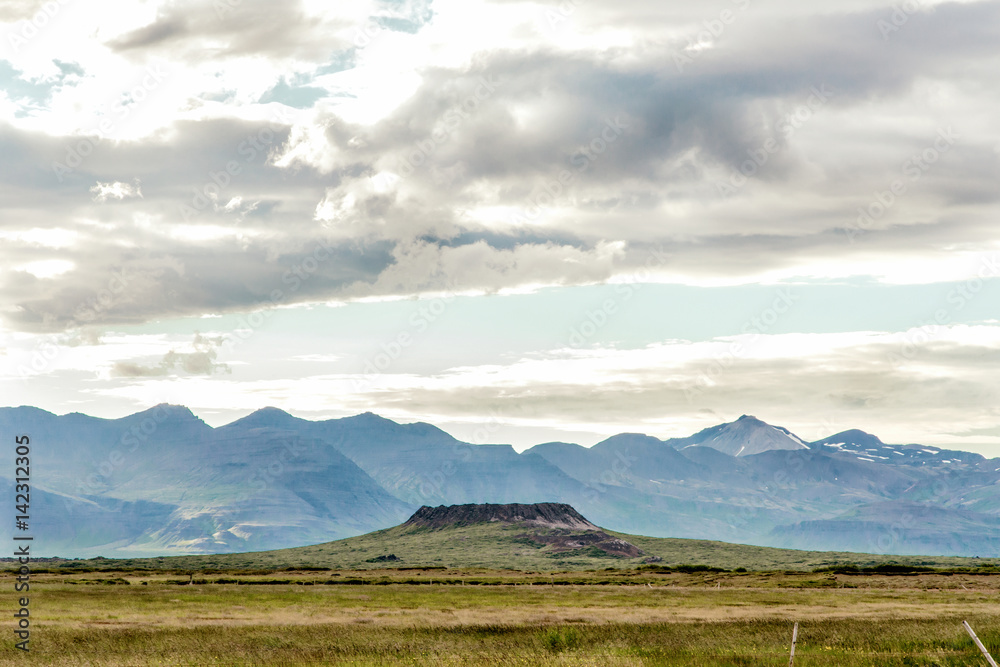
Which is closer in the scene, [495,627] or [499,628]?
[499,628]

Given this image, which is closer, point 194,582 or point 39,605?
point 39,605

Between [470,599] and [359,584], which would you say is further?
[359,584]

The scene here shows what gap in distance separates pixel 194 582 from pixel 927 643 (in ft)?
350

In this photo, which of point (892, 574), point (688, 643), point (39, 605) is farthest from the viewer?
point (892, 574)

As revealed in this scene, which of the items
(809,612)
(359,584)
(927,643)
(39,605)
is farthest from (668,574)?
(927,643)

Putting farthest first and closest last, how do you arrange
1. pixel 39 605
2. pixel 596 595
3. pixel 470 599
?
pixel 596 595, pixel 470 599, pixel 39 605

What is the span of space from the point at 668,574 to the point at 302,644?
11948cm

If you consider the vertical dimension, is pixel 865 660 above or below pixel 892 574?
above

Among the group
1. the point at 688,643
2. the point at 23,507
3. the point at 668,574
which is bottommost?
the point at 668,574

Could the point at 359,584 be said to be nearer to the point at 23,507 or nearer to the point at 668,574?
the point at 668,574

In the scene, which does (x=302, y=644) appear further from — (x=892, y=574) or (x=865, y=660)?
(x=892, y=574)

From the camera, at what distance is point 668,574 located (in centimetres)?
15325

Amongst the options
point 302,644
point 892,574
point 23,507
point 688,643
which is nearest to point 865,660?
point 688,643

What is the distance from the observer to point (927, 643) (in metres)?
38.8
